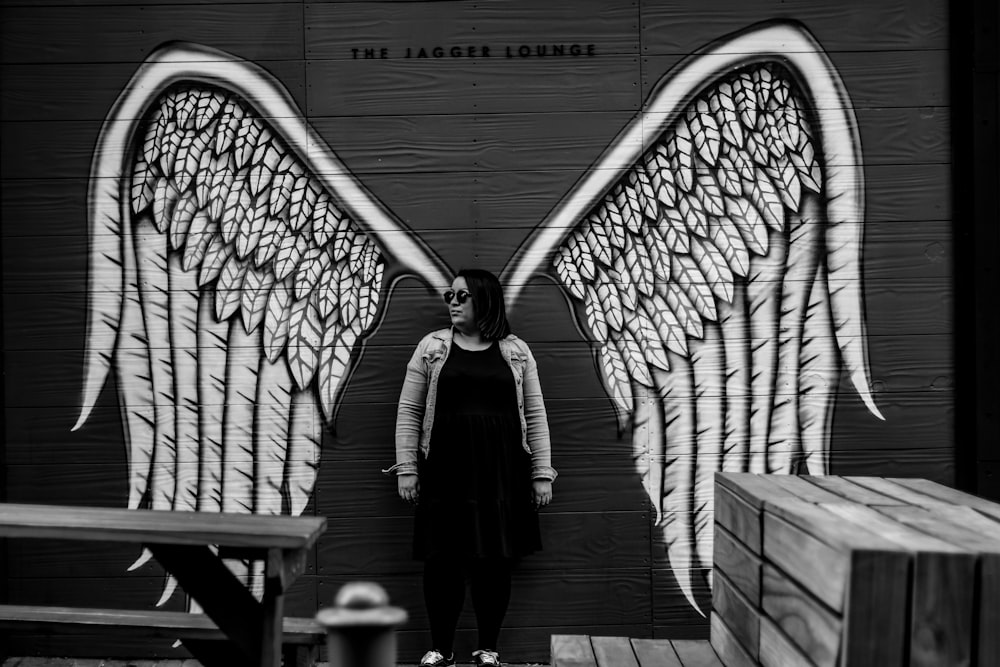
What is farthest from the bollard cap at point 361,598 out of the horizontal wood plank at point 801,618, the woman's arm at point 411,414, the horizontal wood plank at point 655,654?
the woman's arm at point 411,414

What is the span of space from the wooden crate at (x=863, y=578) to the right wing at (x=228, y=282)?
2.04 meters

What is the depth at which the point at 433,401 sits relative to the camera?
3.44m

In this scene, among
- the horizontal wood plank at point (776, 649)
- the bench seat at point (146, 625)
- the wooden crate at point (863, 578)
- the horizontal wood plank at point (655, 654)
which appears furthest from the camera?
the bench seat at point (146, 625)

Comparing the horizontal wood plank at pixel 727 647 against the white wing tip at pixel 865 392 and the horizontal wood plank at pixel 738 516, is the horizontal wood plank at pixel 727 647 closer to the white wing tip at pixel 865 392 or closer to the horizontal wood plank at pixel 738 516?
the horizontal wood plank at pixel 738 516

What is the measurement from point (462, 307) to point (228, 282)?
1.05 metres

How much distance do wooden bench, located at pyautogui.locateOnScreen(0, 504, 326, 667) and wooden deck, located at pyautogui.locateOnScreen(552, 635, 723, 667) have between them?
29.9 inches

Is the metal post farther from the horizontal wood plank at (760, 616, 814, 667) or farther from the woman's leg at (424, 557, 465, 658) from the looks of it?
the woman's leg at (424, 557, 465, 658)

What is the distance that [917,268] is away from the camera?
3.77m

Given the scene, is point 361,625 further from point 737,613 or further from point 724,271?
point 724,271

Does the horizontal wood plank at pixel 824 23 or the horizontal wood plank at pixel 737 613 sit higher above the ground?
the horizontal wood plank at pixel 824 23

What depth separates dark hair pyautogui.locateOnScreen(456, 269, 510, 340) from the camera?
11.3ft

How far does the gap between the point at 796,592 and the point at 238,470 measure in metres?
2.61

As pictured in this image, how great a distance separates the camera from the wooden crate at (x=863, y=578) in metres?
1.50

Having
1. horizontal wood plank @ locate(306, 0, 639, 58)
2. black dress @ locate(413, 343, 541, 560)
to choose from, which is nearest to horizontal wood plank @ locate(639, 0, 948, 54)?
horizontal wood plank @ locate(306, 0, 639, 58)
